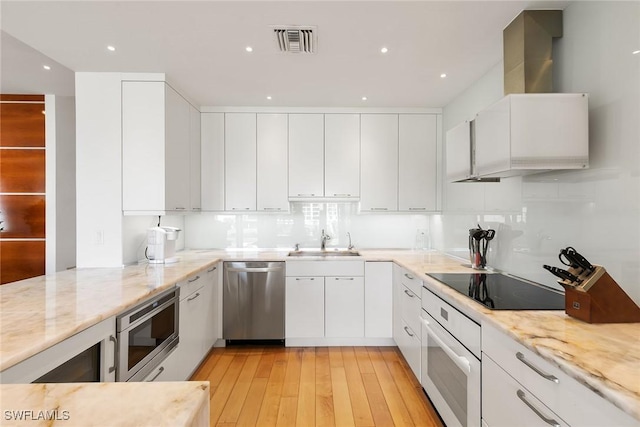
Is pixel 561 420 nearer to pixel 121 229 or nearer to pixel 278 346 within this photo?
pixel 278 346

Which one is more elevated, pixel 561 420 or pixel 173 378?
pixel 561 420

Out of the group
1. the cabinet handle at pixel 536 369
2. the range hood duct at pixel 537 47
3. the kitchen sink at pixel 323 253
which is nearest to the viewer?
the cabinet handle at pixel 536 369

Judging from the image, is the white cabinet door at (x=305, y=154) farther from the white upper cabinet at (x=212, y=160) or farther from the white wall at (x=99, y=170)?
the white wall at (x=99, y=170)

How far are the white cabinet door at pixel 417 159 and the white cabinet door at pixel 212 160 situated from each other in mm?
2123

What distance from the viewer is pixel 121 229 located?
256 centimetres

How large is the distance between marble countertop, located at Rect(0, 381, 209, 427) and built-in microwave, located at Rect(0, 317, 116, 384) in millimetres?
429

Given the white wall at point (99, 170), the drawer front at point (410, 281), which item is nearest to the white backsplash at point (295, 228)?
the drawer front at point (410, 281)

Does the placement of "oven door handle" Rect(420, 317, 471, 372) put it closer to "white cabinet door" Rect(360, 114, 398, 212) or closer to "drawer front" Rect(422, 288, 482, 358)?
"drawer front" Rect(422, 288, 482, 358)

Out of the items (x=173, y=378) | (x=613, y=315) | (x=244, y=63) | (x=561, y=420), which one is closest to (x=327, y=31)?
(x=244, y=63)

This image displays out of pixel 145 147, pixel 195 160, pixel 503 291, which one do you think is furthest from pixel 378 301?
pixel 145 147

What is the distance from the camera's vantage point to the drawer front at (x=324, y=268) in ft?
10.2

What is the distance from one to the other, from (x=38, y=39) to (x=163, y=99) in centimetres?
83

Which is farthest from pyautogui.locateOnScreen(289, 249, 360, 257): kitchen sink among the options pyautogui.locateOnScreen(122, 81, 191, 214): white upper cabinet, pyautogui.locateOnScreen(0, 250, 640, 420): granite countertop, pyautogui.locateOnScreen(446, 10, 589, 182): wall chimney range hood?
pyautogui.locateOnScreen(446, 10, 589, 182): wall chimney range hood

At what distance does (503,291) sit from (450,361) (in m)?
0.53
